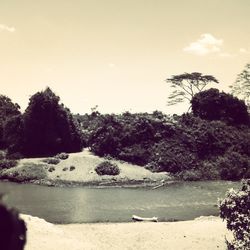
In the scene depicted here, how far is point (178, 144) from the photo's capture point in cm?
4566

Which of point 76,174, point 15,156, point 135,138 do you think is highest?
point 135,138

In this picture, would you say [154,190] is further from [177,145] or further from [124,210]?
[177,145]

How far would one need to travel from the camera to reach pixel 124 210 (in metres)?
28.3

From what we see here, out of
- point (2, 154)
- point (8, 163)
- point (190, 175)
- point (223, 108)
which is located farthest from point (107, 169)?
point (223, 108)

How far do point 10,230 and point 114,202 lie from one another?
2780 centimetres

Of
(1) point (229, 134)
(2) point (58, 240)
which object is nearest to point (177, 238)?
(2) point (58, 240)

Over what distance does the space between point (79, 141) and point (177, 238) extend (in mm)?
28278

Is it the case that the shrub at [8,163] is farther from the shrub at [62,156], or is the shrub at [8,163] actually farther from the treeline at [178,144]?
the treeline at [178,144]

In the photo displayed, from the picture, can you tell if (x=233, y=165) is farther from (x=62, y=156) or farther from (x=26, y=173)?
(x=26, y=173)

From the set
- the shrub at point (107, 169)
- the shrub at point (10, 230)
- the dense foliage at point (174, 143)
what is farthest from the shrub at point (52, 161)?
the shrub at point (10, 230)

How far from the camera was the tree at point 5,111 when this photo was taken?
164ft

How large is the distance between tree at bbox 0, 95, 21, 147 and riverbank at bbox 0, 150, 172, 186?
8.57 m

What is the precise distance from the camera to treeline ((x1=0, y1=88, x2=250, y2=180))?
4362cm

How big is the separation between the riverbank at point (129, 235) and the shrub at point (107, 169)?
50.4 feet
